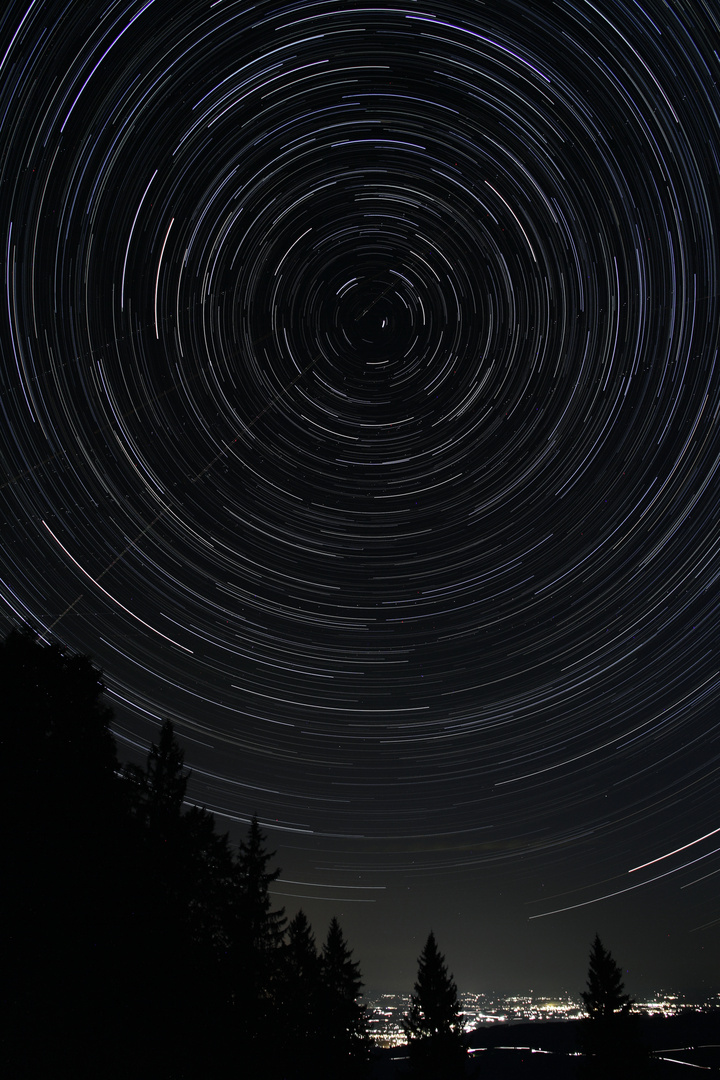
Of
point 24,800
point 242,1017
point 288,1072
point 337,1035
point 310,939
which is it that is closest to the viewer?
point 24,800

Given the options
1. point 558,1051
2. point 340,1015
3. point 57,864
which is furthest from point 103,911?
point 558,1051

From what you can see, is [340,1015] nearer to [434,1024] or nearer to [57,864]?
[434,1024]

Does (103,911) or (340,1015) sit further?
(340,1015)

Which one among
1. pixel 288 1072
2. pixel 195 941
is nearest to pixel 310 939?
pixel 288 1072

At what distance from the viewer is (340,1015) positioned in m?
20.7

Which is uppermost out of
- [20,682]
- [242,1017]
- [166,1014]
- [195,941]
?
[20,682]

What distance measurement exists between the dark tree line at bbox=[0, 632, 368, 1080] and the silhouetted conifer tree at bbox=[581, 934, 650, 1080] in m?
12.1

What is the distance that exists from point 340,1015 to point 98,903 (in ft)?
52.6

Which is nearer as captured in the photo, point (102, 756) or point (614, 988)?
point (102, 756)

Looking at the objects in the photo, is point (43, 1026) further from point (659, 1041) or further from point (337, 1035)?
point (659, 1041)

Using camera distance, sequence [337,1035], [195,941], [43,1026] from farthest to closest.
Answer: [337,1035], [195,941], [43,1026]

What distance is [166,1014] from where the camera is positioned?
30.3 ft

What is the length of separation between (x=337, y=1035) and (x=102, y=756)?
52.6 feet

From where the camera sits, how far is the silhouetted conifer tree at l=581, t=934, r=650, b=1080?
1891cm
